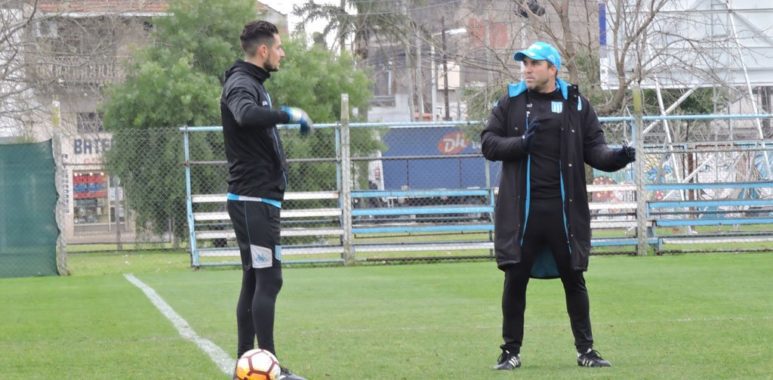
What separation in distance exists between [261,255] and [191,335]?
2902mm

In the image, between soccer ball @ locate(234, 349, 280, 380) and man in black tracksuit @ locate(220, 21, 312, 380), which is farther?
man in black tracksuit @ locate(220, 21, 312, 380)

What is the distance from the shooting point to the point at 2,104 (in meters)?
28.7

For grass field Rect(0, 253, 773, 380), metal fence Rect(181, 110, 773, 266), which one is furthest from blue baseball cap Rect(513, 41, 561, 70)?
metal fence Rect(181, 110, 773, 266)

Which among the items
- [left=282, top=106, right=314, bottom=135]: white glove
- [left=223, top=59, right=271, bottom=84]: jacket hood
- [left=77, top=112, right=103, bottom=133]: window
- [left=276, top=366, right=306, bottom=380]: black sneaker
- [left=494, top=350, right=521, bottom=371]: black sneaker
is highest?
[left=77, top=112, right=103, bottom=133]: window

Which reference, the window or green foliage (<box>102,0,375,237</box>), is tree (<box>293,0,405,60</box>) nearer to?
the window

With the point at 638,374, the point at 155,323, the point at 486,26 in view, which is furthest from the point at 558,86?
the point at 486,26

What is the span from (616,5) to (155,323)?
14.3 metres

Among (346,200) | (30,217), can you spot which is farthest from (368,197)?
(30,217)

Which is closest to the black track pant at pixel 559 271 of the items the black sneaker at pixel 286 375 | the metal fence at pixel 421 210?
the black sneaker at pixel 286 375

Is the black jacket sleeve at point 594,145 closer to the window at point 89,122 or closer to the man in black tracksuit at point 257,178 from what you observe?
the man in black tracksuit at point 257,178

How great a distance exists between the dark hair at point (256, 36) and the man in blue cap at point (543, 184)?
4.73ft

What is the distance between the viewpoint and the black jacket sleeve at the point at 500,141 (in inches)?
288

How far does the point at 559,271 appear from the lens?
7.52 meters

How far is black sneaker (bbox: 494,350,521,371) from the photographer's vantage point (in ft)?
24.1
